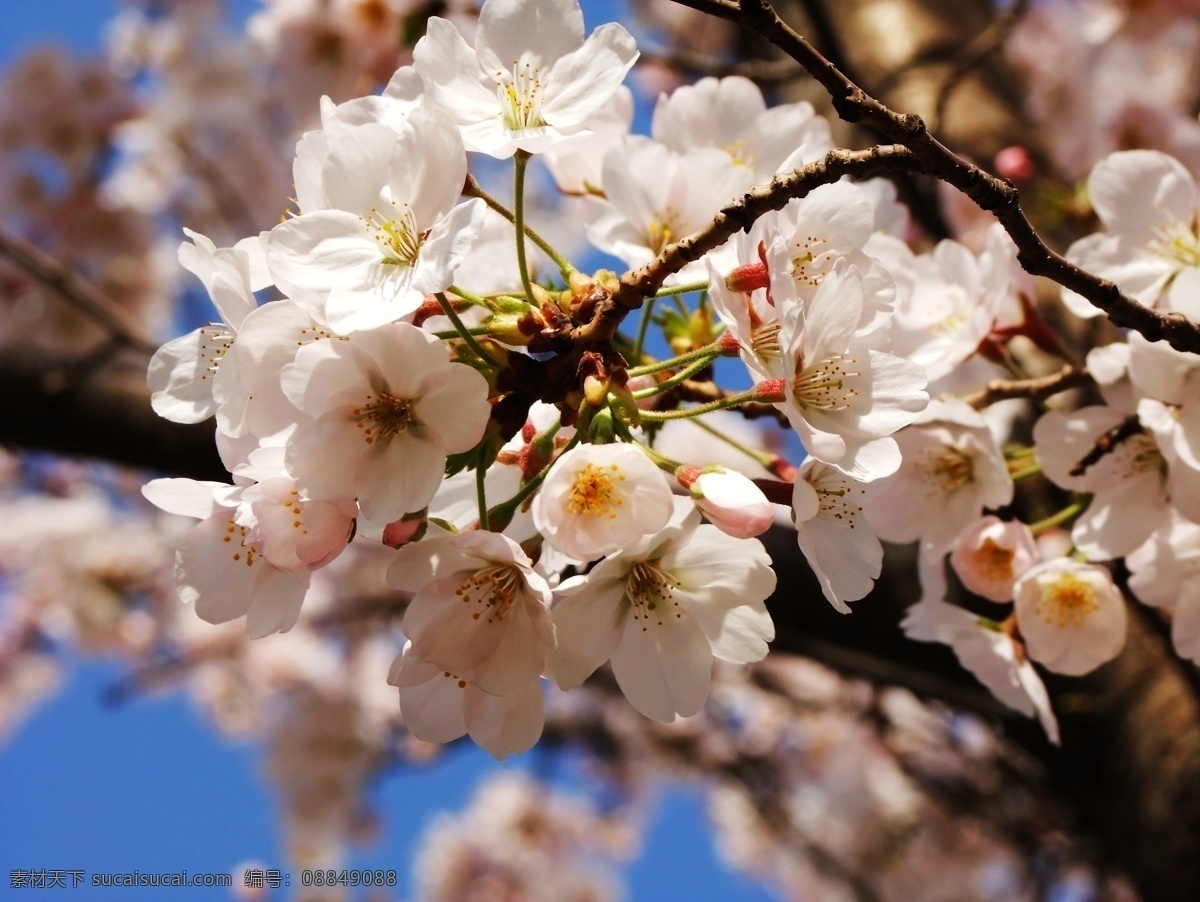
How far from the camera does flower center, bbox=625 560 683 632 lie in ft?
2.76

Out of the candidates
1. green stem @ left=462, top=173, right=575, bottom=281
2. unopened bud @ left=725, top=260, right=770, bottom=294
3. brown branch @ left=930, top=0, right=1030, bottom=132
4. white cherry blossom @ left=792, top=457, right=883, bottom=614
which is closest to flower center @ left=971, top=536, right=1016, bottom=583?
white cherry blossom @ left=792, top=457, right=883, bottom=614

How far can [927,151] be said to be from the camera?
0.73 m

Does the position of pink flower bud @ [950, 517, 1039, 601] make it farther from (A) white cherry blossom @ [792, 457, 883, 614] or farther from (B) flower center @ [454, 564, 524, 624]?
(B) flower center @ [454, 564, 524, 624]

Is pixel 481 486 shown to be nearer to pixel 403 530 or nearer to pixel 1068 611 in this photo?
pixel 403 530

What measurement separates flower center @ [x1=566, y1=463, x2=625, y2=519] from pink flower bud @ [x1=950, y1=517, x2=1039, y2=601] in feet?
1.67

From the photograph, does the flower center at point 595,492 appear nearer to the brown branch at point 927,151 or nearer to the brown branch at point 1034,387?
the brown branch at point 927,151

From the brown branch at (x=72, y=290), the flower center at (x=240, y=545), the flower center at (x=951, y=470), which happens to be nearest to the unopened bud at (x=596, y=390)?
the flower center at (x=240, y=545)

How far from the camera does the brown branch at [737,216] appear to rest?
2.38 feet

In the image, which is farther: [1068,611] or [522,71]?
[1068,611]

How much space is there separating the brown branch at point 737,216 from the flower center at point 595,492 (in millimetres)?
139

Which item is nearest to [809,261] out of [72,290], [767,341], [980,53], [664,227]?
[767,341]

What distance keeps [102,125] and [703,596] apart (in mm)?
3554

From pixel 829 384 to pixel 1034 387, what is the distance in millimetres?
415

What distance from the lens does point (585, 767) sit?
582cm
